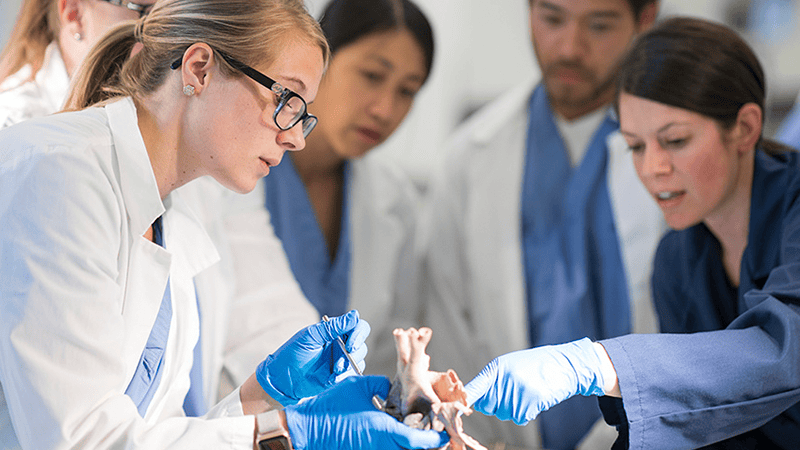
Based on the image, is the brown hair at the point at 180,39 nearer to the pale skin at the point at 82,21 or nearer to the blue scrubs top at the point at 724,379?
the pale skin at the point at 82,21

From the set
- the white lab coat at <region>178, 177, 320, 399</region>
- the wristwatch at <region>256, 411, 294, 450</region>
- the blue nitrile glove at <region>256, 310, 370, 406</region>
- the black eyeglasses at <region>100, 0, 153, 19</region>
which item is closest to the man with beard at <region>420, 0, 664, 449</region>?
the white lab coat at <region>178, 177, 320, 399</region>

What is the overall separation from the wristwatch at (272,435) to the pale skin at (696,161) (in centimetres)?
77

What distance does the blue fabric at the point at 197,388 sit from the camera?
1.05m

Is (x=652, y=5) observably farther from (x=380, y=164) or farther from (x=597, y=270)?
(x=380, y=164)

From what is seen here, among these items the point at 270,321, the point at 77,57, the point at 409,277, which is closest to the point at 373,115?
the point at 409,277

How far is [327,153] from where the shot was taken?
176cm

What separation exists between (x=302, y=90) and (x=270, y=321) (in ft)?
1.79

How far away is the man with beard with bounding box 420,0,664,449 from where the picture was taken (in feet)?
5.46

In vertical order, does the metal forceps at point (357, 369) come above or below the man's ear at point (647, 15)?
below

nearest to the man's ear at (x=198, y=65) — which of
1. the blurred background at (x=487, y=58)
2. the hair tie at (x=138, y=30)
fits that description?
the hair tie at (x=138, y=30)

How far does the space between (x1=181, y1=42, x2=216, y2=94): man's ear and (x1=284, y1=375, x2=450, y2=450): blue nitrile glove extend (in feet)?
1.45

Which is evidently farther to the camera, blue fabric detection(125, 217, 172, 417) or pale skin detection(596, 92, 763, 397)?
pale skin detection(596, 92, 763, 397)

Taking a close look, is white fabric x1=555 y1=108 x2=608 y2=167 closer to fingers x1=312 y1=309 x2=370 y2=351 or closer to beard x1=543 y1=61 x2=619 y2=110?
beard x1=543 y1=61 x2=619 y2=110

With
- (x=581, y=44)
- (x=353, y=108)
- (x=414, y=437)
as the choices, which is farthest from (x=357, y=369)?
(x=581, y=44)
